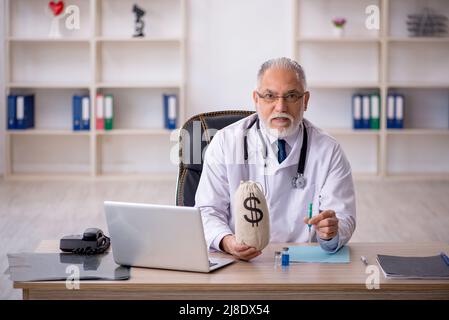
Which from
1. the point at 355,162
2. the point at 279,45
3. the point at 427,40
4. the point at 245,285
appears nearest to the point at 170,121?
the point at 279,45

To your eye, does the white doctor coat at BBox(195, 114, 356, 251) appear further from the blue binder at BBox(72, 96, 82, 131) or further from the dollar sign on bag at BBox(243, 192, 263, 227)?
the blue binder at BBox(72, 96, 82, 131)

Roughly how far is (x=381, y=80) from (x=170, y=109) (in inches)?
71.8

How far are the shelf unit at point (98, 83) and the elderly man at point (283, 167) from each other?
4.24 m

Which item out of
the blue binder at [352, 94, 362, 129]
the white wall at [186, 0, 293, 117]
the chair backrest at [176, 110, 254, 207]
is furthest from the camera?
the white wall at [186, 0, 293, 117]

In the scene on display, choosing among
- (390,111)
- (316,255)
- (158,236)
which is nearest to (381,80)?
Result: (390,111)

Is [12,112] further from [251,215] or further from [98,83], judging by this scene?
[251,215]

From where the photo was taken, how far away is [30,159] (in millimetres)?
7527

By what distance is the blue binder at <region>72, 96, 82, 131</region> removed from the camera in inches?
281

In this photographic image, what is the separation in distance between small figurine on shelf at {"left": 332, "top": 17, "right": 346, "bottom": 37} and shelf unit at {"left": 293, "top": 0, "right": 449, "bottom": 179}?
0.11m

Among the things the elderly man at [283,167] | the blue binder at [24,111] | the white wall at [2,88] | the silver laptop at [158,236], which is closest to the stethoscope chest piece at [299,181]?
the elderly man at [283,167]

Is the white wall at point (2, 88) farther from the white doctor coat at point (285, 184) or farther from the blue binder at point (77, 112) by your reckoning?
the white doctor coat at point (285, 184)

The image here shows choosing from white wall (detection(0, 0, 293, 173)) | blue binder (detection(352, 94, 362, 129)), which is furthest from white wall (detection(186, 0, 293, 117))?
blue binder (detection(352, 94, 362, 129))

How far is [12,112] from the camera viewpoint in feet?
23.4

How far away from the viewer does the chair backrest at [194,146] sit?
320 cm
